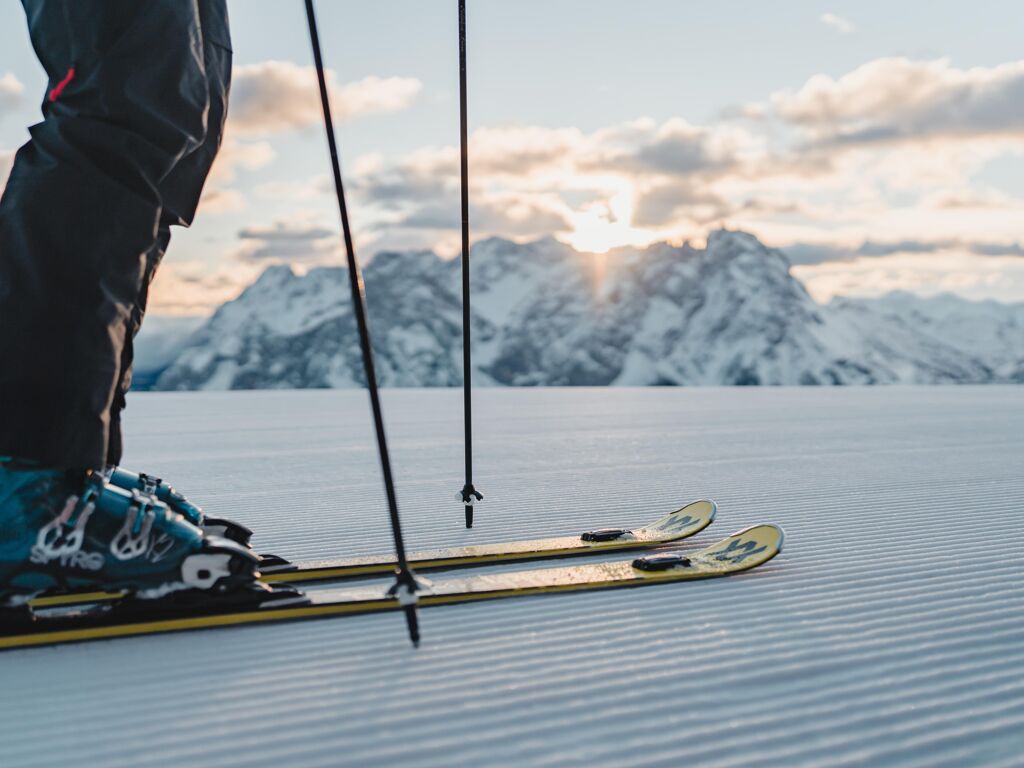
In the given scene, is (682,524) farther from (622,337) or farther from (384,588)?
(622,337)

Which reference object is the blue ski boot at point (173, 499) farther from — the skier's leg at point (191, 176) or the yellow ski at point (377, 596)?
the yellow ski at point (377, 596)

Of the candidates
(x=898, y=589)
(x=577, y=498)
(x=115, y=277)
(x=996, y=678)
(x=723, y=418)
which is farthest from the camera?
(x=723, y=418)

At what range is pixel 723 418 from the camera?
1487cm

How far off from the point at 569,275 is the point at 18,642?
6998 inches

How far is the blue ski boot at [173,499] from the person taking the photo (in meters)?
2.66

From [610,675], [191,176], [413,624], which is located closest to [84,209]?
[191,176]

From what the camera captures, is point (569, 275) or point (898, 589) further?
point (569, 275)

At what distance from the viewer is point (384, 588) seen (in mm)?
2654

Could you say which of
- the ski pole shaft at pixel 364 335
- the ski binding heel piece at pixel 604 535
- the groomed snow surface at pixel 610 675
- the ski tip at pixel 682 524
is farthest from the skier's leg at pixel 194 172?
the ski tip at pixel 682 524

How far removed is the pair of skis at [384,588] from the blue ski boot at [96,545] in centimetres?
7

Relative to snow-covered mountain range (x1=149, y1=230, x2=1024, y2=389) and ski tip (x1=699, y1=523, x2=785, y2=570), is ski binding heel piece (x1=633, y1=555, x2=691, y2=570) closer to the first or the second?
ski tip (x1=699, y1=523, x2=785, y2=570)

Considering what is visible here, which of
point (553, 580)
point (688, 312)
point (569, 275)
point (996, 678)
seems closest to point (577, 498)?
point (553, 580)

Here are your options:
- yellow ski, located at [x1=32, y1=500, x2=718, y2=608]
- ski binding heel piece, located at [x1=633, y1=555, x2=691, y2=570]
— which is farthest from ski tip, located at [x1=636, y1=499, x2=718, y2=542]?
ski binding heel piece, located at [x1=633, y1=555, x2=691, y2=570]

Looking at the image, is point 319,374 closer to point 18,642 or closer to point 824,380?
point 824,380
